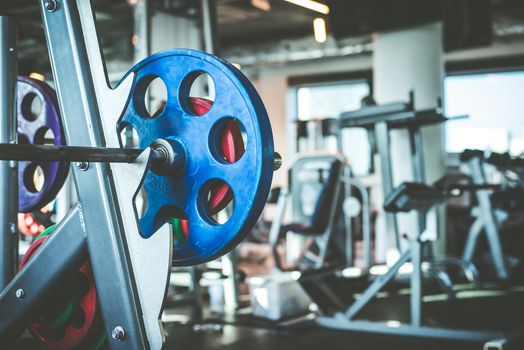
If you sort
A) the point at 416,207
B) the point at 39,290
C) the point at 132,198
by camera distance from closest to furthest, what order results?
1. the point at 132,198
2. the point at 39,290
3. the point at 416,207

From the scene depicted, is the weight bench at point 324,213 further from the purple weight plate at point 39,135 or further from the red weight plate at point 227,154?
the red weight plate at point 227,154

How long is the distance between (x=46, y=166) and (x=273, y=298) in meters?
1.65

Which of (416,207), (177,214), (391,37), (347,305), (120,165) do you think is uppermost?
(391,37)

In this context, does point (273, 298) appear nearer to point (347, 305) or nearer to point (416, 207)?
point (347, 305)

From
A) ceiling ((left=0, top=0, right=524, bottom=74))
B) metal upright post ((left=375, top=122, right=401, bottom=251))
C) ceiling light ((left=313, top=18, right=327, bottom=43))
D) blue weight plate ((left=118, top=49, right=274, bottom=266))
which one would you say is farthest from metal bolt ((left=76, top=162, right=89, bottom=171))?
ceiling ((left=0, top=0, right=524, bottom=74))

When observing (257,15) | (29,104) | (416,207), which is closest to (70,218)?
(29,104)

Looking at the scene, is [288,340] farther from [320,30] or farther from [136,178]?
[320,30]

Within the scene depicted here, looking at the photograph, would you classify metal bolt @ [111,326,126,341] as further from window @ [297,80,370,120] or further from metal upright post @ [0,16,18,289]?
window @ [297,80,370,120]

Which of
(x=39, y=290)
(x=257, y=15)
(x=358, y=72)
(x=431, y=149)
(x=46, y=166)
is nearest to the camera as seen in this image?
(x=39, y=290)

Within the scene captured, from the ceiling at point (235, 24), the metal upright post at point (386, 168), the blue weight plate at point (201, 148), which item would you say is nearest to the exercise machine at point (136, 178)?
the blue weight plate at point (201, 148)

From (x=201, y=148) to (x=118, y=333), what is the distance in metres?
0.42

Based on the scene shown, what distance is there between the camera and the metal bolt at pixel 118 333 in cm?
119

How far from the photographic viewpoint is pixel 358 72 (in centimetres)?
925

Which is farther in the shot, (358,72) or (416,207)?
(358,72)
